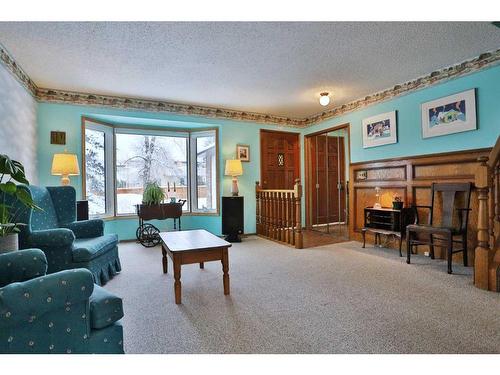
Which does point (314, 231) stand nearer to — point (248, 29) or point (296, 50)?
point (296, 50)

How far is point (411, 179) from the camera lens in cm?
386

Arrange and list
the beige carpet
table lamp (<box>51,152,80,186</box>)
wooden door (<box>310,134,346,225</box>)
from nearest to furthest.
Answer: the beige carpet, table lamp (<box>51,152,80,186</box>), wooden door (<box>310,134,346,225</box>)

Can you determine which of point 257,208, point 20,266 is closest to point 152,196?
point 257,208

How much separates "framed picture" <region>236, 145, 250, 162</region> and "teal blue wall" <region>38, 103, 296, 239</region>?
0.08m

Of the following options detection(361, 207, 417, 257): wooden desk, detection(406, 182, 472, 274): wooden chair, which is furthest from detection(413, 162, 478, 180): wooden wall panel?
detection(361, 207, 417, 257): wooden desk

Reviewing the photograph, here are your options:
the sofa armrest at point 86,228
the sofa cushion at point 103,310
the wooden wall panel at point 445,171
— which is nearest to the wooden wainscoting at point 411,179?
the wooden wall panel at point 445,171

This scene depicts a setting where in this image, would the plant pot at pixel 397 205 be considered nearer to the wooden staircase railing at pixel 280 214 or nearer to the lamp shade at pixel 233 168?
the wooden staircase railing at pixel 280 214

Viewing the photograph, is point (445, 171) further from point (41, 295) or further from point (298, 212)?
point (41, 295)

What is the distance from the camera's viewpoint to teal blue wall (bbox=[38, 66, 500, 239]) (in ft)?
10.3

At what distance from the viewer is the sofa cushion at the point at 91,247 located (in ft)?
8.09

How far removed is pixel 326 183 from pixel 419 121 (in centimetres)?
272

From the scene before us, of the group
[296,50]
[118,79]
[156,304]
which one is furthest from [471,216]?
[118,79]

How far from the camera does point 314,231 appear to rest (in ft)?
18.9

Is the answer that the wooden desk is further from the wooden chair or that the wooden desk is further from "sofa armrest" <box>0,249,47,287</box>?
"sofa armrest" <box>0,249,47,287</box>
